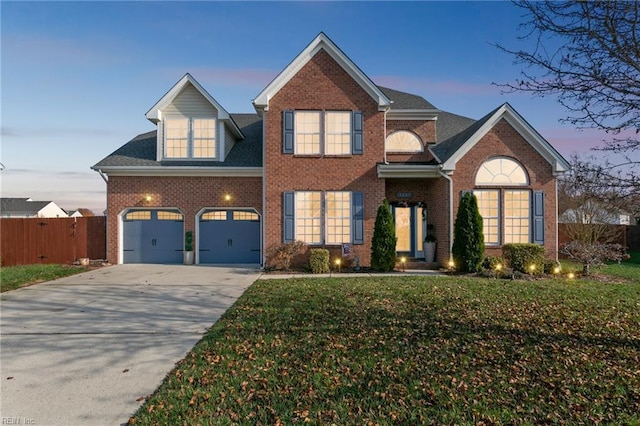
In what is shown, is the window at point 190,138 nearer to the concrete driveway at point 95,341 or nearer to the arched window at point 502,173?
the concrete driveway at point 95,341

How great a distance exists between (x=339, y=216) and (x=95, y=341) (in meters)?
9.34

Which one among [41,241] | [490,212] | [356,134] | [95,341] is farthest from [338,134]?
[41,241]

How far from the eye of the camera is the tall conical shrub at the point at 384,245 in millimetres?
12766

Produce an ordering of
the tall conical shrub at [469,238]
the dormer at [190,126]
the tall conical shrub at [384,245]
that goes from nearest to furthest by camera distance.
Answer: the tall conical shrub at [469,238] → the tall conical shrub at [384,245] → the dormer at [190,126]

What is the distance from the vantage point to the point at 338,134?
1373 cm

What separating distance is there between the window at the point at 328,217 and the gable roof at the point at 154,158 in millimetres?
2710

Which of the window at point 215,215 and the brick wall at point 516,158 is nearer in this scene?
the brick wall at point 516,158

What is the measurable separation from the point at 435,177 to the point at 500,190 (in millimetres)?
2364

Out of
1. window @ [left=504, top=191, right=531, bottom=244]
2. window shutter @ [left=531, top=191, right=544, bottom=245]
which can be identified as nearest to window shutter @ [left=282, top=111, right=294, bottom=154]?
window @ [left=504, top=191, right=531, bottom=244]

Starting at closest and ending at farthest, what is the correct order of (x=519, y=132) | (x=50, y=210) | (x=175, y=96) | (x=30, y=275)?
(x=30, y=275) < (x=519, y=132) < (x=175, y=96) < (x=50, y=210)

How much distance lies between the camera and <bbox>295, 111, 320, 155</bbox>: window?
13672 mm

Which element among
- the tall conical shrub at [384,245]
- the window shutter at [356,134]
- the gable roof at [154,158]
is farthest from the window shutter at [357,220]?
the gable roof at [154,158]

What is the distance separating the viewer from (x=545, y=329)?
600 centimetres

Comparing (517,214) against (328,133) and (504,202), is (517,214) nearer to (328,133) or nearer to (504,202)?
(504,202)
